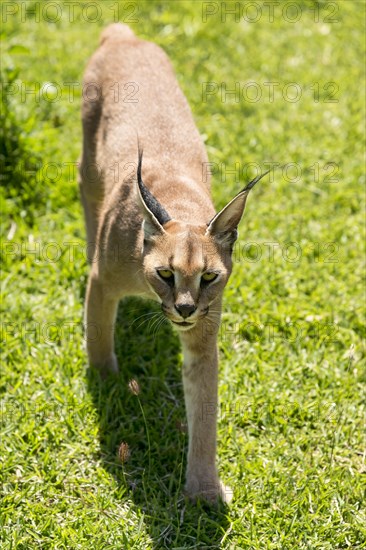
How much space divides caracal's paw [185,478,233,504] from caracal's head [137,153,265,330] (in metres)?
0.88

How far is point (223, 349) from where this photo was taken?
17.3ft

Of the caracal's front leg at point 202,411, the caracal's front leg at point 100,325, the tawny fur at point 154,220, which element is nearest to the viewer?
the tawny fur at point 154,220

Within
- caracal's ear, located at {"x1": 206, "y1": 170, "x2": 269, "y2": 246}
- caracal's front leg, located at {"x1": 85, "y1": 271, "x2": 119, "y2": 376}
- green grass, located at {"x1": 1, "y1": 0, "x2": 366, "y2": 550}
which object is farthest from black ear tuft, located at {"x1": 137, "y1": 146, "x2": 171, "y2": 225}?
green grass, located at {"x1": 1, "y1": 0, "x2": 366, "y2": 550}

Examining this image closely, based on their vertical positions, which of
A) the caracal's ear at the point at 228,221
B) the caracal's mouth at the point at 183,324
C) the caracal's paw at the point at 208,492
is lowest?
the caracal's paw at the point at 208,492

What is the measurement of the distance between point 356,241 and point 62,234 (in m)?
2.13

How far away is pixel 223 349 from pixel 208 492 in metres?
1.14

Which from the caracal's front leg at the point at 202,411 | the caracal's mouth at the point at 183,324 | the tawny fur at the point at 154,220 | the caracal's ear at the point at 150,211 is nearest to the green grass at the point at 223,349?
the caracal's front leg at the point at 202,411

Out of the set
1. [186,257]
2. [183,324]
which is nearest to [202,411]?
[183,324]

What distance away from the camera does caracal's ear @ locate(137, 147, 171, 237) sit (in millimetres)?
4055

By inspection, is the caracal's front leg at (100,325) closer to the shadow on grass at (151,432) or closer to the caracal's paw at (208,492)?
the shadow on grass at (151,432)

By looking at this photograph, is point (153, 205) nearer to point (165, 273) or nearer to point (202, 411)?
point (165, 273)

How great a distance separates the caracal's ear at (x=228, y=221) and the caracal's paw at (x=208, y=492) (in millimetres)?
1247

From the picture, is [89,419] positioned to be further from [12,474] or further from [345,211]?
[345,211]

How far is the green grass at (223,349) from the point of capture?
430cm
